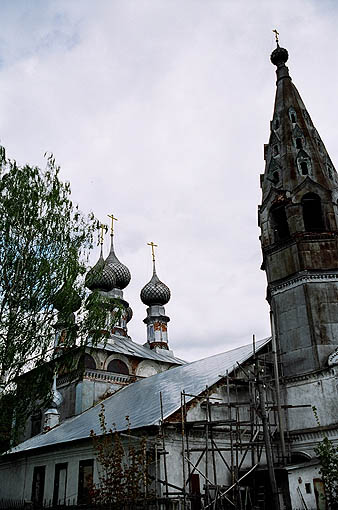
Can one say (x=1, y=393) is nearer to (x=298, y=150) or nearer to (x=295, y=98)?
(x=298, y=150)

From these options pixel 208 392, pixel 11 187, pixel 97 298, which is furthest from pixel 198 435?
pixel 11 187

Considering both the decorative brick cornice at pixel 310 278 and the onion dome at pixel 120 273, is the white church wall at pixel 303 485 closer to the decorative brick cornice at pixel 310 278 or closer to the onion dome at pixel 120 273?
the decorative brick cornice at pixel 310 278

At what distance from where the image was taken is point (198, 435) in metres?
15.3

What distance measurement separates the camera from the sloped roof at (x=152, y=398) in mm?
16359

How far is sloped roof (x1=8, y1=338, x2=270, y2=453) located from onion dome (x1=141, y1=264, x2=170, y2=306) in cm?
1637

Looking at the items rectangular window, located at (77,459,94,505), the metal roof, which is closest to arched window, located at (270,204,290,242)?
rectangular window, located at (77,459,94,505)

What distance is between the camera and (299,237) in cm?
1798

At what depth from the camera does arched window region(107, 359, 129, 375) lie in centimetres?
2833

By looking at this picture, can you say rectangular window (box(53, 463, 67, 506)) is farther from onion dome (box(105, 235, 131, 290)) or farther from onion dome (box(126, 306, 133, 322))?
onion dome (box(105, 235, 131, 290))

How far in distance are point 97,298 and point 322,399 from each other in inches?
314

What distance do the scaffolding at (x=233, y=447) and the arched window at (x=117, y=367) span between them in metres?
12.3

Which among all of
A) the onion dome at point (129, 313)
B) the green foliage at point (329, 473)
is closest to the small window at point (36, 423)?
the onion dome at point (129, 313)

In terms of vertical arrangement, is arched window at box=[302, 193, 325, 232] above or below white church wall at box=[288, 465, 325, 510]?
above

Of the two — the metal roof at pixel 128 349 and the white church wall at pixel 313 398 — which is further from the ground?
the metal roof at pixel 128 349
